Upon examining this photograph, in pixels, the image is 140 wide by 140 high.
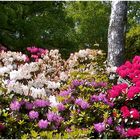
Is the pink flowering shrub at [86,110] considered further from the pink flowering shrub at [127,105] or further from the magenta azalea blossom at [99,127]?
the pink flowering shrub at [127,105]

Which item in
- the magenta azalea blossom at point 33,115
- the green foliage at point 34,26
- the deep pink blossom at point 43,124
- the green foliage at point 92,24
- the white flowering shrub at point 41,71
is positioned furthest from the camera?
the green foliage at point 92,24

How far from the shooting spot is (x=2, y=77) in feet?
23.8

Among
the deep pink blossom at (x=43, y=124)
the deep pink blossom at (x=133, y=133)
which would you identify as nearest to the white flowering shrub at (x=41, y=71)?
the deep pink blossom at (x=43, y=124)

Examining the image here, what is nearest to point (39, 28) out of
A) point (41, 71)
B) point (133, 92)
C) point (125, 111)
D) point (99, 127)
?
point (41, 71)

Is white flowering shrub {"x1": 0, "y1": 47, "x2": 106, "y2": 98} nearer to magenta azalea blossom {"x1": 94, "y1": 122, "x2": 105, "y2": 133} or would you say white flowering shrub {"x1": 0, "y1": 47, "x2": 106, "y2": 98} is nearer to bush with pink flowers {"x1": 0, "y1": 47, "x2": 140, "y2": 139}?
bush with pink flowers {"x1": 0, "y1": 47, "x2": 140, "y2": 139}

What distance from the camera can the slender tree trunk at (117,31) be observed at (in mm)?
11086

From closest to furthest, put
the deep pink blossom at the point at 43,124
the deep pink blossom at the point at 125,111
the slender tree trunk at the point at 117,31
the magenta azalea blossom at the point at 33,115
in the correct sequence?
the deep pink blossom at the point at 43,124 → the magenta azalea blossom at the point at 33,115 → the deep pink blossom at the point at 125,111 → the slender tree trunk at the point at 117,31

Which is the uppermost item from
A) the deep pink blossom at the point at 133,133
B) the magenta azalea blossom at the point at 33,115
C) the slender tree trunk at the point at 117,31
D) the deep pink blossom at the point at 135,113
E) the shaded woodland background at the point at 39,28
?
the shaded woodland background at the point at 39,28

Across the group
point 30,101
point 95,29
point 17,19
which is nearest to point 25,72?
point 30,101

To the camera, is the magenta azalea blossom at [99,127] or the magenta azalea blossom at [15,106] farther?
the magenta azalea blossom at [15,106]

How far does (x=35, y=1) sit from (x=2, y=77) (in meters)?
12.0

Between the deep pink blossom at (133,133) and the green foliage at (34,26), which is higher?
the green foliage at (34,26)

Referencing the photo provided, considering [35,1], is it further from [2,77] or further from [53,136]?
[53,136]

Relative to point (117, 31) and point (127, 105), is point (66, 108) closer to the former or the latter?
point (127, 105)
